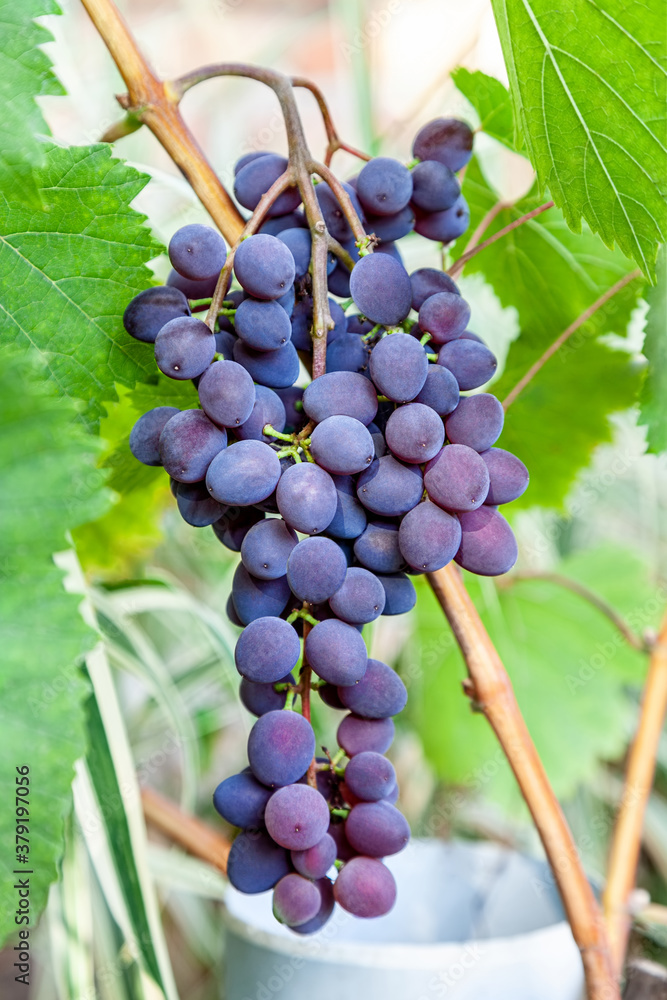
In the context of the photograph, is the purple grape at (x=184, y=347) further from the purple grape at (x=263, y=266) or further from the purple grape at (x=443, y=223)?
the purple grape at (x=443, y=223)

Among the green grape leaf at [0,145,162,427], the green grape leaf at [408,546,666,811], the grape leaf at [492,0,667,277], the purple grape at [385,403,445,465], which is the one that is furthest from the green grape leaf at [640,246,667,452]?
the green grape leaf at [408,546,666,811]

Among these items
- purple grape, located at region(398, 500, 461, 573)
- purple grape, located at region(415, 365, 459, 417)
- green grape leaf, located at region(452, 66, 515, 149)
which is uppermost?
green grape leaf, located at region(452, 66, 515, 149)

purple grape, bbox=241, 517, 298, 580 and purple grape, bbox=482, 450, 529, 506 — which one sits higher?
purple grape, bbox=482, 450, 529, 506

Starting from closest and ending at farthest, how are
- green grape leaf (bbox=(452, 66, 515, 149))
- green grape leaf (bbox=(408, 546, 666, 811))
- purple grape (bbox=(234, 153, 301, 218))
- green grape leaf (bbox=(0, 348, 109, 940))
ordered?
green grape leaf (bbox=(0, 348, 109, 940))
purple grape (bbox=(234, 153, 301, 218))
green grape leaf (bbox=(452, 66, 515, 149))
green grape leaf (bbox=(408, 546, 666, 811))

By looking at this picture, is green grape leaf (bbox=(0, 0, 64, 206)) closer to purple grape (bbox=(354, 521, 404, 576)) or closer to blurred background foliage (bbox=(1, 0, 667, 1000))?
blurred background foliage (bbox=(1, 0, 667, 1000))

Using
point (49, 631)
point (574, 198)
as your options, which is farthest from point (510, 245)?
point (49, 631)

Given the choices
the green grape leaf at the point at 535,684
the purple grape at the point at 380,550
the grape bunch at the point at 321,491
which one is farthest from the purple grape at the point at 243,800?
the green grape leaf at the point at 535,684
